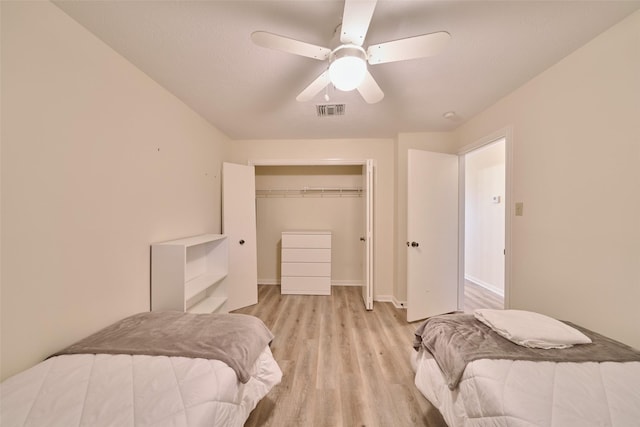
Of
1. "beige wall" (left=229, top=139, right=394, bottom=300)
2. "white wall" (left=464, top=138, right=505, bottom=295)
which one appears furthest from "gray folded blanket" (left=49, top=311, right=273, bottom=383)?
"white wall" (left=464, top=138, right=505, bottom=295)

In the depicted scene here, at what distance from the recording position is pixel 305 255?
334 centimetres

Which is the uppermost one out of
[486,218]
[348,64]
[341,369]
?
[348,64]

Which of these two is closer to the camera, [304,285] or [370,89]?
[370,89]

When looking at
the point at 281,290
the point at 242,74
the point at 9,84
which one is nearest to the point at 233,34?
the point at 242,74

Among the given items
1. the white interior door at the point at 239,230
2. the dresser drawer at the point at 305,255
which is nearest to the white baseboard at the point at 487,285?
the dresser drawer at the point at 305,255

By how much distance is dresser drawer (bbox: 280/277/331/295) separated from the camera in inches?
131

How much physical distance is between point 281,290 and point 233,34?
10.1ft

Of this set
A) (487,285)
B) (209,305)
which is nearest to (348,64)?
(209,305)

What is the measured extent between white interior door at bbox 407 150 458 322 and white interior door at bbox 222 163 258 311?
2006mm

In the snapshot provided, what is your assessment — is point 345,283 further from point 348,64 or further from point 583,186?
point 348,64

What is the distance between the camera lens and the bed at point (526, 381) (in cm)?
75

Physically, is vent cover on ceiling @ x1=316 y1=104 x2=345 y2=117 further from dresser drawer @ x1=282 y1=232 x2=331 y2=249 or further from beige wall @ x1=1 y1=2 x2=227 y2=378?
dresser drawer @ x1=282 y1=232 x2=331 y2=249

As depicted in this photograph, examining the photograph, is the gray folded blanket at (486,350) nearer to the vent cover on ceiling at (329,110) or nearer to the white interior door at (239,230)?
the vent cover on ceiling at (329,110)

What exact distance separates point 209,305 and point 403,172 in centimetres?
280
